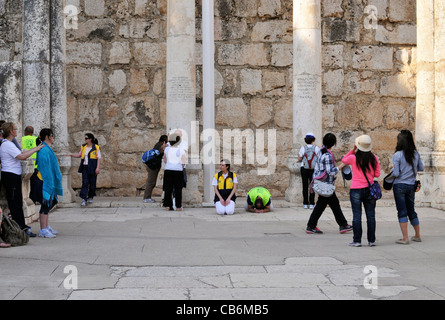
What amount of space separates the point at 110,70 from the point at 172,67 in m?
3.06

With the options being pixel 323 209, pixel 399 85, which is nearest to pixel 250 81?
pixel 399 85

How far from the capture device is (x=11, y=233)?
1041 cm

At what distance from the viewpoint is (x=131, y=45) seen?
1839 cm

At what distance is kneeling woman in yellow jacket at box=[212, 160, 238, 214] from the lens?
14492 millimetres

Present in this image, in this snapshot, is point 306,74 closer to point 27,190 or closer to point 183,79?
point 183,79

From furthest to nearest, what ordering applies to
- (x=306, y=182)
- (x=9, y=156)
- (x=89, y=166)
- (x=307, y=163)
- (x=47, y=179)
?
(x=89, y=166), (x=306, y=182), (x=307, y=163), (x=47, y=179), (x=9, y=156)

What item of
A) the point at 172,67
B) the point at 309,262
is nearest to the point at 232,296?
the point at 309,262

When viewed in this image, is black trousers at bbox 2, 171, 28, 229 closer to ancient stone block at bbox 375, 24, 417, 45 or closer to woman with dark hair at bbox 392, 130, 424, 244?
woman with dark hair at bbox 392, 130, 424, 244

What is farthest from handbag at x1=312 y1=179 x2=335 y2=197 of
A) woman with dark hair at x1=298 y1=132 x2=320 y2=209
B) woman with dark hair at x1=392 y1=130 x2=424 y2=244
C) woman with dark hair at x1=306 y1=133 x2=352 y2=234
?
woman with dark hair at x1=298 y1=132 x2=320 y2=209

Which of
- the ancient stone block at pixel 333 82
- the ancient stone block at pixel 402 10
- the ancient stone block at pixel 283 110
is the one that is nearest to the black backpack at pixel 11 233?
the ancient stone block at pixel 283 110

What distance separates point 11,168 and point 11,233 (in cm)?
100

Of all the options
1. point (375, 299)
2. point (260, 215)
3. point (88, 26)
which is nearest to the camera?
point (375, 299)

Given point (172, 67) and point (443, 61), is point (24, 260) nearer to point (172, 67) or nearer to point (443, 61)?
point (172, 67)

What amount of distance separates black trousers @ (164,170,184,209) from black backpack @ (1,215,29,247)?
15.8ft
